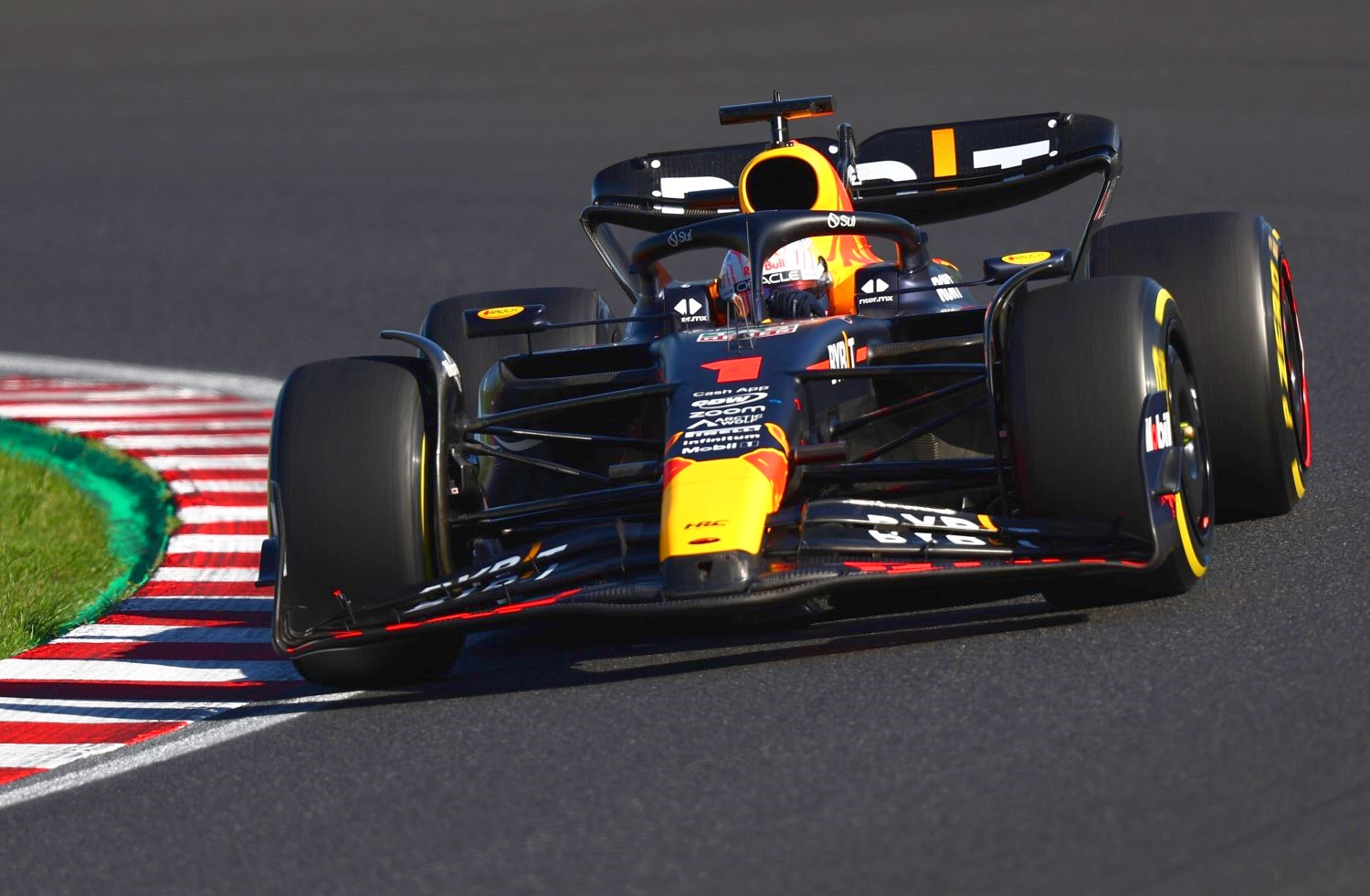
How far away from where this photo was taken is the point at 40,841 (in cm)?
488

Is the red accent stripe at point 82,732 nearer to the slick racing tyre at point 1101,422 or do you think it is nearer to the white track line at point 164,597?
the white track line at point 164,597

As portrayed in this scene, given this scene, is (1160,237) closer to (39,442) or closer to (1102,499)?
(1102,499)

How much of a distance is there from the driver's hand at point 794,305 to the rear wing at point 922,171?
1.50m

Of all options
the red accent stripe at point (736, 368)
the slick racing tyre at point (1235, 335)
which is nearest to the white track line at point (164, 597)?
the red accent stripe at point (736, 368)

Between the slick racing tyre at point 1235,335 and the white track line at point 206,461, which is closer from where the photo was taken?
the slick racing tyre at point 1235,335

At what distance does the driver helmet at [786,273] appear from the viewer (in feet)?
23.6

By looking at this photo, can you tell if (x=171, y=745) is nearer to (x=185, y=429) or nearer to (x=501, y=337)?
(x=501, y=337)

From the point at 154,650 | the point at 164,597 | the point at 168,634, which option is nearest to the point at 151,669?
the point at 154,650

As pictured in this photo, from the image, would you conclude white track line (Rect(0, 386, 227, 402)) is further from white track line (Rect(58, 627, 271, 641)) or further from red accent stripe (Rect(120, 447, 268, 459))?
white track line (Rect(58, 627, 271, 641))

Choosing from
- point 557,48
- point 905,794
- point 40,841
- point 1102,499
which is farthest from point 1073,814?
point 557,48

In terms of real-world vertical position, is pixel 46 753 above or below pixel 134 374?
below

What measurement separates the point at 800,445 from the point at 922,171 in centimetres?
312

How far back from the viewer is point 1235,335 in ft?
21.7

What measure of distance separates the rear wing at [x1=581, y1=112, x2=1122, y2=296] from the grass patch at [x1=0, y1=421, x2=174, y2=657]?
2203mm
